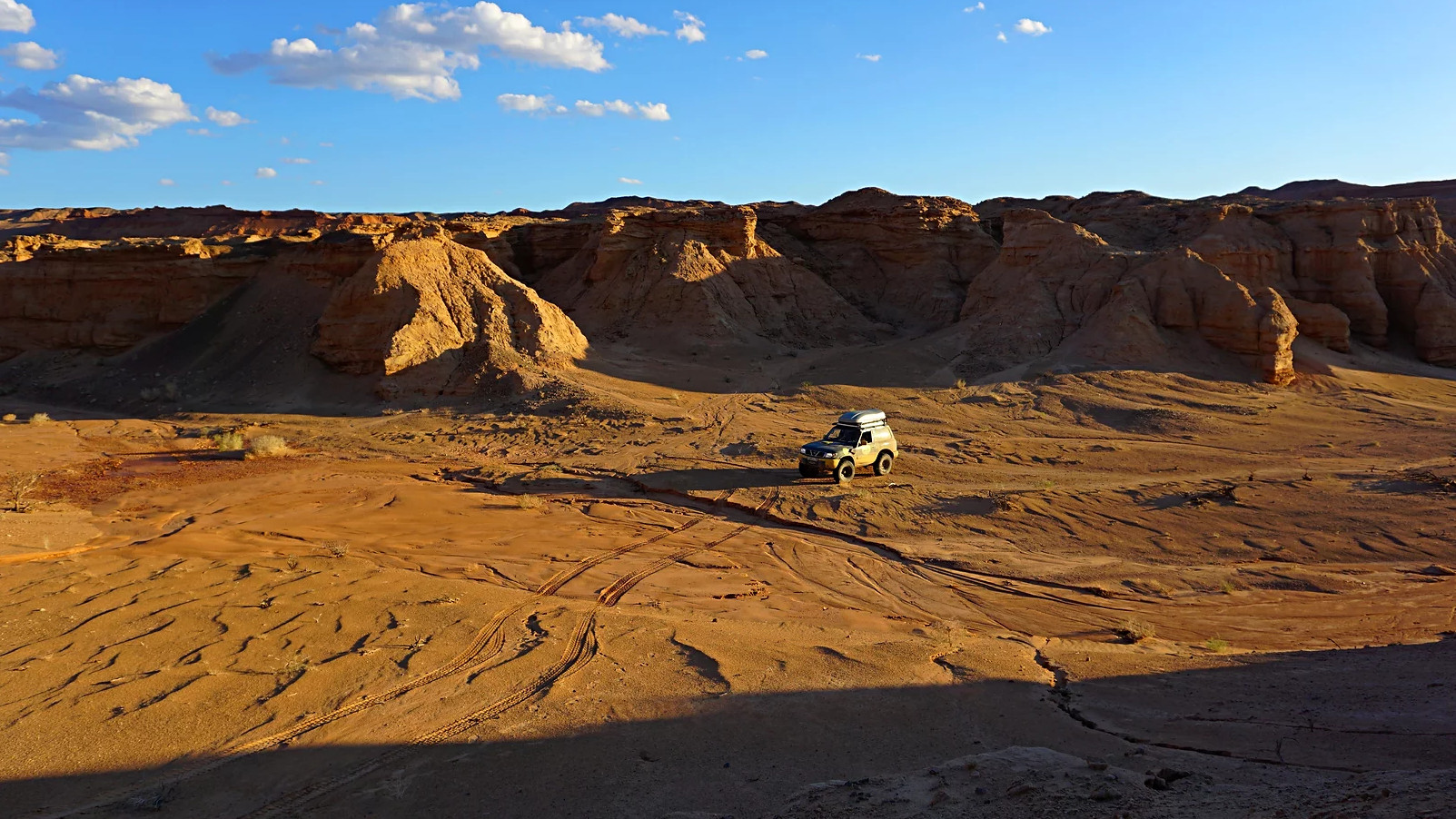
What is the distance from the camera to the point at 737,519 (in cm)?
1655

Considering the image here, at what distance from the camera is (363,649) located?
30.6ft

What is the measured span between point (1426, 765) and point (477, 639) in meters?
8.51

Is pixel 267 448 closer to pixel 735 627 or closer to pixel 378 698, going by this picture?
pixel 378 698

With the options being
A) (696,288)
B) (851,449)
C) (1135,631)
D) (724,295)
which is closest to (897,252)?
(724,295)

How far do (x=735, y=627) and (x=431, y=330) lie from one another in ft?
66.5

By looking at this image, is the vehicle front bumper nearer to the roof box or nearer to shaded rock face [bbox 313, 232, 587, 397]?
the roof box

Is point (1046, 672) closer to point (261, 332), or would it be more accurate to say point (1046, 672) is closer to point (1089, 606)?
point (1089, 606)

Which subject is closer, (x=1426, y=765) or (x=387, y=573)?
(x=1426, y=765)

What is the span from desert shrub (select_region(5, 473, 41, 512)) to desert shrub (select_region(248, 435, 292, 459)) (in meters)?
4.26

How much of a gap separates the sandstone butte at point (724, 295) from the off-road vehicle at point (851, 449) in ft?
34.9

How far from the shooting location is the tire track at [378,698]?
21.3 ft

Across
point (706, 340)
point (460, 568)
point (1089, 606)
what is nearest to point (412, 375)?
point (706, 340)

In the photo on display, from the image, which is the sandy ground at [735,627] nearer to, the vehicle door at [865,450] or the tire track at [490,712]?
the tire track at [490,712]

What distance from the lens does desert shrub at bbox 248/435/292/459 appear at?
70.9 feet
